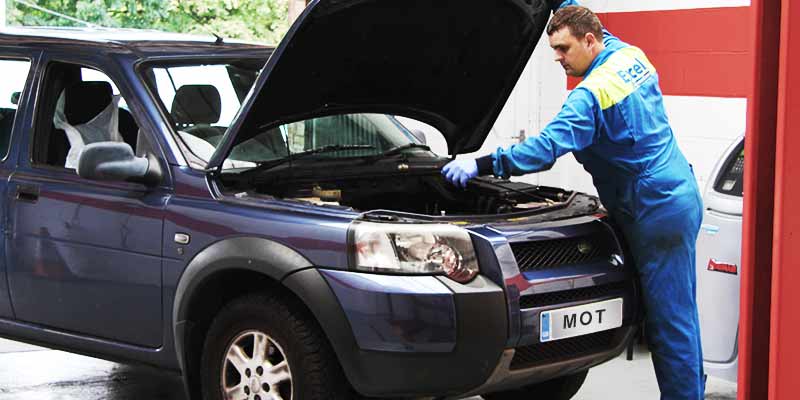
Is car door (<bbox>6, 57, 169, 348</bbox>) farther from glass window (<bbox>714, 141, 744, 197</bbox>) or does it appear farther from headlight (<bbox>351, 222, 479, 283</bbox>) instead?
glass window (<bbox>714, 141, 744, 197</bbox>)

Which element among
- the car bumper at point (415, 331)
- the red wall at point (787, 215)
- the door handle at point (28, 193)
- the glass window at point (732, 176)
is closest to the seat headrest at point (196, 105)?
the door handle at point (28, 193)

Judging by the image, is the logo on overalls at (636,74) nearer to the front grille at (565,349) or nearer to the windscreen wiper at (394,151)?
the front grille at (565,349)

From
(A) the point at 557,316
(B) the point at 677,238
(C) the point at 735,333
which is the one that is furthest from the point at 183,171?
(C) the point at 735,333

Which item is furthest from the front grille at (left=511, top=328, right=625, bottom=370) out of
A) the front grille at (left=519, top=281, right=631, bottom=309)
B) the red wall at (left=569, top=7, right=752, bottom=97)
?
the red wall at (left=569, top=7, right=752, bottom=97)

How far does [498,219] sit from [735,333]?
157cm

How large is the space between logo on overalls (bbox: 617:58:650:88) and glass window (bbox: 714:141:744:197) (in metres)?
0.82

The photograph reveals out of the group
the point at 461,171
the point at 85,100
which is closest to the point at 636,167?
the point at 461,171

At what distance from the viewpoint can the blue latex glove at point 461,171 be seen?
5.08m

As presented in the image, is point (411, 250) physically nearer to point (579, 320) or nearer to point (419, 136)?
point (579, 320)

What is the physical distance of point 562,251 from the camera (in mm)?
4930

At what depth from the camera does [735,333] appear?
584cm

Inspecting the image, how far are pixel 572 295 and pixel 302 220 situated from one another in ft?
3.37

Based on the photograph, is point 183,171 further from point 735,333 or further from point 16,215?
point 735,333

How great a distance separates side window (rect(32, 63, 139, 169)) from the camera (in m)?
5.67
